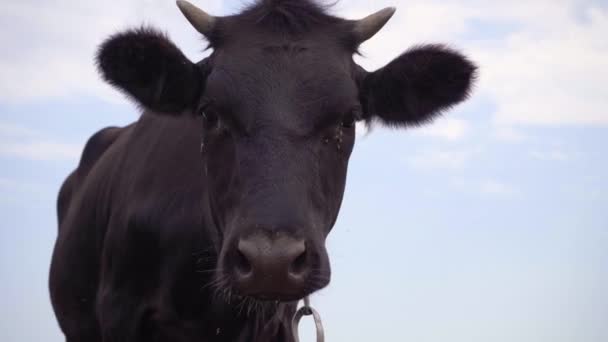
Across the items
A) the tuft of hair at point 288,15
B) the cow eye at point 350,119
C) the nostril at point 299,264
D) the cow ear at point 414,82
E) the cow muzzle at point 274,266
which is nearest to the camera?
the cow muzzle at point 274,266

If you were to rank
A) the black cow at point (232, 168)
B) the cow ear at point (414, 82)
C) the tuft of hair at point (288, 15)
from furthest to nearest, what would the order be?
the cow ear at point (414, 82), the tuft of hair at point (288, 15), the black cow at point (232, 168)

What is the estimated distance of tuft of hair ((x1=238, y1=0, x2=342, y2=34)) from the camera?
6465 mm

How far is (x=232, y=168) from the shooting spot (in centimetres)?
595

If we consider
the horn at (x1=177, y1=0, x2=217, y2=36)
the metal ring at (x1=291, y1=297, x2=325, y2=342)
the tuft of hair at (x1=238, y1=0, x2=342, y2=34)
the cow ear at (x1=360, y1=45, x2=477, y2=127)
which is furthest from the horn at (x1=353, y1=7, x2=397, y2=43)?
the metal ring at (x1=291, y1=297, x2=325, y2=342)

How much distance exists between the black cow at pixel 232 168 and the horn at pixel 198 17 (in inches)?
0.7

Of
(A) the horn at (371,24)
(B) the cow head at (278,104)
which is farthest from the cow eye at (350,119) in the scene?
(A) the horn at (371,24)

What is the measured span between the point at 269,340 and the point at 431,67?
8.57 ft

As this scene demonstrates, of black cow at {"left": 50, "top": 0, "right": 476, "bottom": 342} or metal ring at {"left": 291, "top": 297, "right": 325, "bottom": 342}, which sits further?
metal ring at {"left": 291, "top": 297, "right": 325, "bottom": 342}

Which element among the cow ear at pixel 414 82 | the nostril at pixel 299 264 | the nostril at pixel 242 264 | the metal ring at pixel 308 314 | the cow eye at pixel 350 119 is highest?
the nostril at pixel 242 264

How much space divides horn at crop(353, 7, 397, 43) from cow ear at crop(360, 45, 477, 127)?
28 centimetres

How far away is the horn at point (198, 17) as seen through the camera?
6.83m

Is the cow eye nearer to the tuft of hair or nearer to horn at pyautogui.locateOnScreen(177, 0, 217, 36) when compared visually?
the tuft of hair

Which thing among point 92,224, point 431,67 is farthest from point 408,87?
point 92,224

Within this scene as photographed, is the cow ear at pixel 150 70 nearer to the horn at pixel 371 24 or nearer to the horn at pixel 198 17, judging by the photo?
the horn at pixel 198 17
